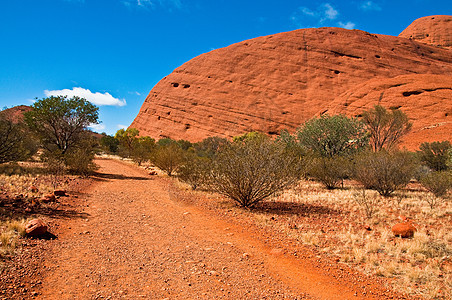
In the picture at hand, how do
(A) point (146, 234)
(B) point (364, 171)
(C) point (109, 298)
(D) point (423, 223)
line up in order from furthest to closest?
(B) point (364, 171)
(D) point (423, 223)
(A) point (146, 234)
(C) point (109, 298)

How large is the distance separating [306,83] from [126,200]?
53480mm

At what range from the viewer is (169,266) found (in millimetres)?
3863

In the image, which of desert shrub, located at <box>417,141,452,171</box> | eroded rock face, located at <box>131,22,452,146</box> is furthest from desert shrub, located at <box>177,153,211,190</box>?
eroded rock face, located at <box>131,22,452,146</box>

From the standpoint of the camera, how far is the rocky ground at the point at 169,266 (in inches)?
125

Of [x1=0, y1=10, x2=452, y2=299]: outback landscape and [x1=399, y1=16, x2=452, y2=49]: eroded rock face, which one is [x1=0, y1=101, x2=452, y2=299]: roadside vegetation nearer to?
[x1=0, y1=10, x2=452, y2=299]: outback landscape

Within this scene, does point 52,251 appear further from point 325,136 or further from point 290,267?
point 325,136

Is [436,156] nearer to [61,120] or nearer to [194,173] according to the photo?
[194,173]

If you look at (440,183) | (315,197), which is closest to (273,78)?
(440,183)

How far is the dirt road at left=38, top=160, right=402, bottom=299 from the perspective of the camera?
126 inches

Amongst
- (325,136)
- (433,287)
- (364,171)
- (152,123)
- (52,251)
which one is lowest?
(52,251)

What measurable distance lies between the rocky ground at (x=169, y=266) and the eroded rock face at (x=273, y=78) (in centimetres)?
4391

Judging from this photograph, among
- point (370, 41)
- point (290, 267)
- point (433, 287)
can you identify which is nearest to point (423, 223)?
point (433, 287)

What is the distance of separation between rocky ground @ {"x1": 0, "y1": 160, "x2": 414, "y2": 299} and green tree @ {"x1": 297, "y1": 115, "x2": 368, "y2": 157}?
640 inches

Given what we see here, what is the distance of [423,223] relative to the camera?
22.2 feet
